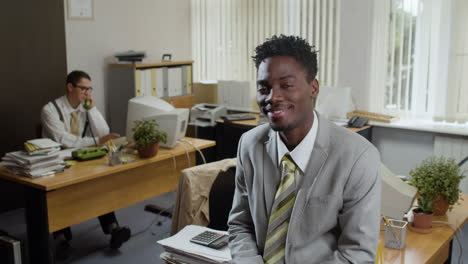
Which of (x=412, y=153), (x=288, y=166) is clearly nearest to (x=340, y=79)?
(x=412, y=153)

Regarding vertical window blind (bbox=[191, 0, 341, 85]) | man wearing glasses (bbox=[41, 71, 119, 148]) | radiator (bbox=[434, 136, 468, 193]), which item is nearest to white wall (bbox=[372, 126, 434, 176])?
radiator (bbox=[434, 136, 468, 193])

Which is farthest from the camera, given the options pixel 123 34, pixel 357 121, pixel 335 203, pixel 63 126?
pixel 123 34

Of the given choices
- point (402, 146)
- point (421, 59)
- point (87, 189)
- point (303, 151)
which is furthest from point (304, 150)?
point (421, 59)

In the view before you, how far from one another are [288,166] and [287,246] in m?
0.24

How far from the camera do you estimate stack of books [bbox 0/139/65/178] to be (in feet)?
9.30

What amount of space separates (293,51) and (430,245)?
3.26 ft

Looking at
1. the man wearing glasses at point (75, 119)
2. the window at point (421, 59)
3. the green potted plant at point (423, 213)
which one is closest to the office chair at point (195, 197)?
the green potted plant at point (423, 213)

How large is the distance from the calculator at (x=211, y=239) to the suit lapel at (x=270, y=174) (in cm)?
38

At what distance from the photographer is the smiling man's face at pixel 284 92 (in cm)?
137

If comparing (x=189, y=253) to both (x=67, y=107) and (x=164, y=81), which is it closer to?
(x=67, y=107)

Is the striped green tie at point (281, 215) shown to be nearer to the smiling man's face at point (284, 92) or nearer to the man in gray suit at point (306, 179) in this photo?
the man in gray suit at point (306, 179)

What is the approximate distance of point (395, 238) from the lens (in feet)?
5.85

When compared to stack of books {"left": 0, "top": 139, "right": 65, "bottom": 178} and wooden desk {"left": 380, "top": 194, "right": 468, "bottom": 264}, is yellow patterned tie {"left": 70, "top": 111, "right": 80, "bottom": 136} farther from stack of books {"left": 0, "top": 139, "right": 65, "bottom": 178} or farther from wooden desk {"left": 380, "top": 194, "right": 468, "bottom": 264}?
wooden desk {"left": 380, "top": 194, "right": 468, "bottom": 264}

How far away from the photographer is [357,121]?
437cm
